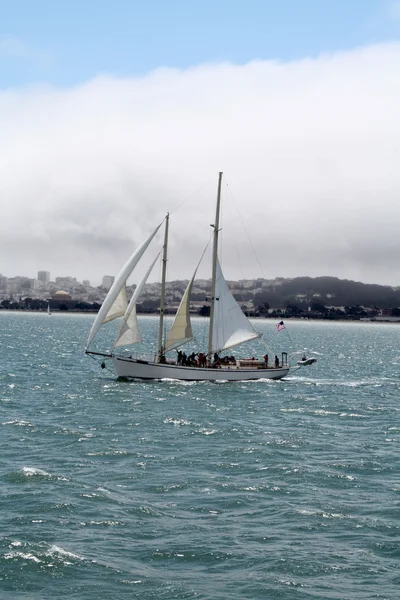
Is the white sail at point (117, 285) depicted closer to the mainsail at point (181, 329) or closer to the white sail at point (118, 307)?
the white sail at point (118, 307)

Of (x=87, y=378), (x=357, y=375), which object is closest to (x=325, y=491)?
(x=87, y=378)

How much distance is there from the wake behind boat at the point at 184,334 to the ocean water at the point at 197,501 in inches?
433

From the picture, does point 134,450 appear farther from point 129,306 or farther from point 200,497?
point 129,306

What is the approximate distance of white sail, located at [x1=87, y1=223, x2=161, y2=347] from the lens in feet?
181

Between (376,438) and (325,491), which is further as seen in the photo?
(376,438)

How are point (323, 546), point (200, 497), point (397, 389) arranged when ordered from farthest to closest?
point (397, 389) → point (200, 497) → point (323, 546)

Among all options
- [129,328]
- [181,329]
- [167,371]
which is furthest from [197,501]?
[167,371]

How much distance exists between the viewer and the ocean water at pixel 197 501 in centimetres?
1831

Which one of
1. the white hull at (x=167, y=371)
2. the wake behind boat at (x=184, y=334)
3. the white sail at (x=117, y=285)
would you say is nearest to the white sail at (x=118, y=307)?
the wake behind boat at (x=184, y=334)

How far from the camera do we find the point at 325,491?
25609 mm

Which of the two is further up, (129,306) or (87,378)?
(129,306)

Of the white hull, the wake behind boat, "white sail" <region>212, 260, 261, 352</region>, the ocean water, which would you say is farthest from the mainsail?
the ocean water

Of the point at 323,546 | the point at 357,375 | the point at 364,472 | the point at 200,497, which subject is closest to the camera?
the point at 323,546

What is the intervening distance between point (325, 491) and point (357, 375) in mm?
48509
